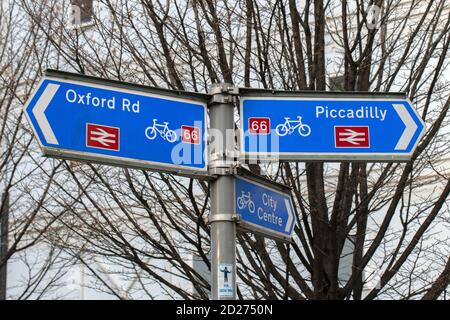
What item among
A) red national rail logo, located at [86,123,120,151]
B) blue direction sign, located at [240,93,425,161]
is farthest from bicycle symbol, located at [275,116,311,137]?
red national rail logo, located at [86,123,120,151]

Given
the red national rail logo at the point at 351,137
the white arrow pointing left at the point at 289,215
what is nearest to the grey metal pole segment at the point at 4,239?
the white arrow pointing left at the point at 289,215

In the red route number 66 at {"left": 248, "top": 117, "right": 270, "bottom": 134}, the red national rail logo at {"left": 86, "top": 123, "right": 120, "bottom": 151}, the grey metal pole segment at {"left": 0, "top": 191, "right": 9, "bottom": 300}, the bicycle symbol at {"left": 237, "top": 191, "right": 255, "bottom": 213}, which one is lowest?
the bicycle symbol at {"left": 237, "top": 191, "right": 255, "bottom": 213}

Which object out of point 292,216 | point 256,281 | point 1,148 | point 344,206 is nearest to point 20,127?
point 1,148

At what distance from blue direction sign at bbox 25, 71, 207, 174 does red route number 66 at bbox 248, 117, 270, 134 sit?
0.75 ft

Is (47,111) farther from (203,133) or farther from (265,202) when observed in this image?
(265,202)

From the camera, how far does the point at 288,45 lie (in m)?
7.25

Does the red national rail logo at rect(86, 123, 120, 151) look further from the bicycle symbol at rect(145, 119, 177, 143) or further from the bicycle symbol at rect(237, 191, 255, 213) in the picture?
the bicycle symbol at rect(237, 191, 255, 213)

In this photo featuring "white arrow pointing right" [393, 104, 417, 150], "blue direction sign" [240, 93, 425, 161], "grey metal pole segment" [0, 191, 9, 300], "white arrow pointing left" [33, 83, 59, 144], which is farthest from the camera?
"grey metal pole segment" [0, 191, 9, 300]

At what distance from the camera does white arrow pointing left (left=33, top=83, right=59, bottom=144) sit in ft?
13.2

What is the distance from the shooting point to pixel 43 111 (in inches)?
160

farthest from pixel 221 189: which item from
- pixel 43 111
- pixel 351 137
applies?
pixel 43 111

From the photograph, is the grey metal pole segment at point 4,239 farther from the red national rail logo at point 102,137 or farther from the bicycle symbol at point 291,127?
the bicycle symbol at point 291,127

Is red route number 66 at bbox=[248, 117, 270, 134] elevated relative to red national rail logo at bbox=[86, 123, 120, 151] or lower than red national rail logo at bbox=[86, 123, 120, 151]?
elevated

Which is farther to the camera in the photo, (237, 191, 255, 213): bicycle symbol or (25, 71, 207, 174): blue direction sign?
(237, 191, 255, 213): bicycle symbol
